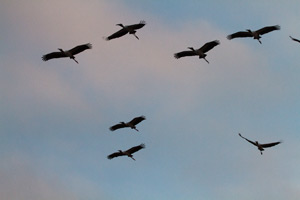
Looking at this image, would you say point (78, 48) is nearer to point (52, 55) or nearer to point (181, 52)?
point (52, 55)

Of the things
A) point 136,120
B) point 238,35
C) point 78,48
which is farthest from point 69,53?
point 238,35

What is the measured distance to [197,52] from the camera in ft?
231

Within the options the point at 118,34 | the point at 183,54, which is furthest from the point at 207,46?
the point at 118,34

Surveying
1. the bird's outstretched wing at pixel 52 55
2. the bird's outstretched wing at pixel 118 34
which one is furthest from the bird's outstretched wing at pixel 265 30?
the bird's outstretched wing at pixel 52 55

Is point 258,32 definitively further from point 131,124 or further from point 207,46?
point 131,124

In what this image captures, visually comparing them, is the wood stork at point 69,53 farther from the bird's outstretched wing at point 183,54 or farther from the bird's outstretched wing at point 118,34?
the bird's outstretched wing at point 183,54

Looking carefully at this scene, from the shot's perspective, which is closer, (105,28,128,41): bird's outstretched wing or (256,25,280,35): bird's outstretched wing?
(256,25,280,35): bird's outstretched wing

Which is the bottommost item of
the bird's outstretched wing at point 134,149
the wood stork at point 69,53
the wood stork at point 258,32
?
the bird's outstretched wing at point 134,149

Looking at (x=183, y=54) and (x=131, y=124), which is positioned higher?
(x=183, y=54)

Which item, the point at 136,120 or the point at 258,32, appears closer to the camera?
the point at 258,32

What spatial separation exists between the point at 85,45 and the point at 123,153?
16375mm

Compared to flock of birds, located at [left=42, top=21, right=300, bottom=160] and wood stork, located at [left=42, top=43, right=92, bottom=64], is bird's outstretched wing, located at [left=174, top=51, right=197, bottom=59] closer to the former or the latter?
flock of birds, located at [left=42, top=21, right=300, bottom=160]

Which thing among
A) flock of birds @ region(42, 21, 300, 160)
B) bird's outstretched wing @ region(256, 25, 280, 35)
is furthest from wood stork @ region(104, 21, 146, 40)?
bird's outstretched wing @ region(256, 25, 280, 35)

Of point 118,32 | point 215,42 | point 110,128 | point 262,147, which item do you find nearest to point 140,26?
point 118,32
